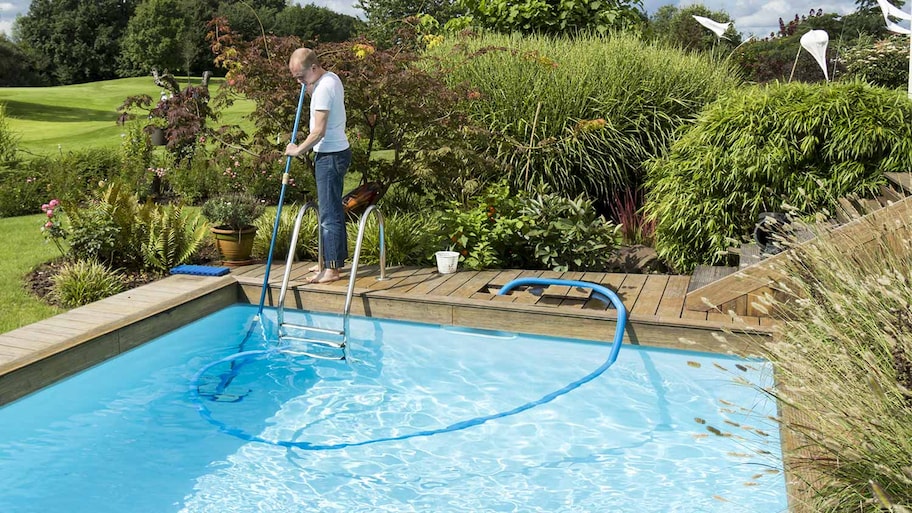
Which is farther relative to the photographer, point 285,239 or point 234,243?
point 285,239

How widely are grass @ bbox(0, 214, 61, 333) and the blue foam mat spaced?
0.89 meters

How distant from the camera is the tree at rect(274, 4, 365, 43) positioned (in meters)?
38.6

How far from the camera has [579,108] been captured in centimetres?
721

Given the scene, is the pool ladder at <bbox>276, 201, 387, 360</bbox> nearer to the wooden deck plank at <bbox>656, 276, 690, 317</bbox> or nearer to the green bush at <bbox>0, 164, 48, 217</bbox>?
the wooden deck plank at <bbox>656, 276, 690, 317</bbox>

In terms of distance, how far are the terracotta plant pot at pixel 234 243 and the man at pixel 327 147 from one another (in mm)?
697

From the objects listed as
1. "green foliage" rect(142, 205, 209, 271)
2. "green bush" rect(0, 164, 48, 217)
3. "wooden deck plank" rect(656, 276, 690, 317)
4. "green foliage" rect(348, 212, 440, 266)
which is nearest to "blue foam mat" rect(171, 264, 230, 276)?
"green foliage" rect(142, 205, 209, 271)

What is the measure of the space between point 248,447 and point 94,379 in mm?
1152

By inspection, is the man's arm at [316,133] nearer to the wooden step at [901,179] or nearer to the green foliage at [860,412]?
the green foliage at [860,412]

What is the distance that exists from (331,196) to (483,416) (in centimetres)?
197

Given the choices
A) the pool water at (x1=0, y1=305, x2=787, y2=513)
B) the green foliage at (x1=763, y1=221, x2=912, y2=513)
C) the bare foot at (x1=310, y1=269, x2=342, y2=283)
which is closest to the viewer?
→ the green foliage at (x1=763, y1=221, x2=912, y2=513)

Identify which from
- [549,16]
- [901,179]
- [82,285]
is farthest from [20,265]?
[549,16]

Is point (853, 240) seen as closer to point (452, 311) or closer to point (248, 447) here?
point (452, 311)

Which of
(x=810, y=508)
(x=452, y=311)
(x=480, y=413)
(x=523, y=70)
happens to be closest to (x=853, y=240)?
(x=810, y=508)

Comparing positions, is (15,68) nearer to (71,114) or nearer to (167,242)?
(71,114)
